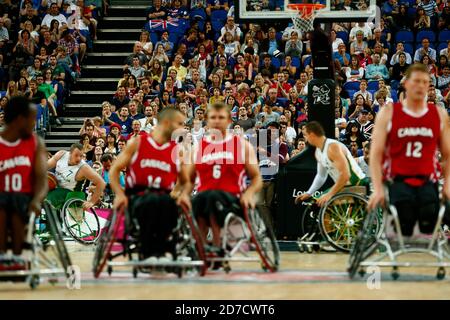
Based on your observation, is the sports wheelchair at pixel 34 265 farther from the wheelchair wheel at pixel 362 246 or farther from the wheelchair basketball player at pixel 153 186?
the wheelchair wheel at pixel 362 246

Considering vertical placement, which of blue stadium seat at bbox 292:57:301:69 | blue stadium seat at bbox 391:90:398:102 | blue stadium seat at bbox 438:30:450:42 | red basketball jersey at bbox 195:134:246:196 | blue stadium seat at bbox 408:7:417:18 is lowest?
red basketball jersey at bbox 195:134:246:196

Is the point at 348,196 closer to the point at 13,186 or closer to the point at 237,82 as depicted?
the point at 13,186

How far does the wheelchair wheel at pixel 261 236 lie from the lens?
322 inches

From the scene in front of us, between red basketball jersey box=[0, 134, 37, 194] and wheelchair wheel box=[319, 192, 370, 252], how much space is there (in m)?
4.33

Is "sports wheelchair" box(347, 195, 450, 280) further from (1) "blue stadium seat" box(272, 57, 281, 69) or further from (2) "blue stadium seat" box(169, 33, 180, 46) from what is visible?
(2) "blue stadium seat" box(169, 33, 180, 46)

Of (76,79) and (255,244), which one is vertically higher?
(76,79)

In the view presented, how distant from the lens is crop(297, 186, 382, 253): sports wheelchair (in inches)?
441

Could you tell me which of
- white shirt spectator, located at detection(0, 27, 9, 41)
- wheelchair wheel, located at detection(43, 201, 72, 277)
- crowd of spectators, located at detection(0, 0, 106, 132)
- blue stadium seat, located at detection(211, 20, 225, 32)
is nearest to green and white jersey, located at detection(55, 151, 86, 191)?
crowd of spectators, located at detection(0, 0, 106, 132)

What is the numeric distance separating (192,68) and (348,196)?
297 inches

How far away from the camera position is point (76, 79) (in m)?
19.8

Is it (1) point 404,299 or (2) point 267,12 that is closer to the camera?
(1) point 404,299

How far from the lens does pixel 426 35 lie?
18828mm

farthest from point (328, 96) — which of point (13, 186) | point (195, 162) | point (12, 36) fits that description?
point (12, 36)

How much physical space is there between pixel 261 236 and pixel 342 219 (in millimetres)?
2705
